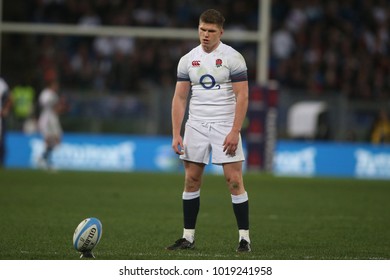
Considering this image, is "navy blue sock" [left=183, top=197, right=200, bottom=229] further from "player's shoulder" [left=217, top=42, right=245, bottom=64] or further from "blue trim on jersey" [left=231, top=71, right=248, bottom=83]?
"player's shoulder" [left=217, top=42, right=245, bottom=64]

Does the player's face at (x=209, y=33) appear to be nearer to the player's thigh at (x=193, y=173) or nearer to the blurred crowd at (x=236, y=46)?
the player's thigh at (x=193, y=173)

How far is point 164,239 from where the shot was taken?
10.2 m

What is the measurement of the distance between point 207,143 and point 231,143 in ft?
1.06

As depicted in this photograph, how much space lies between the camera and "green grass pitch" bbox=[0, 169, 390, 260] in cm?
919

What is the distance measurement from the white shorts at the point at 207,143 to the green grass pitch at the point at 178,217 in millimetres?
893

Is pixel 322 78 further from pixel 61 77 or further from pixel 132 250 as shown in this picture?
pixel 132 250

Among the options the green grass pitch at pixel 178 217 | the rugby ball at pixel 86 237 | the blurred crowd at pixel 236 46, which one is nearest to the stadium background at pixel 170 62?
the blurred crowd at pixel 236 46

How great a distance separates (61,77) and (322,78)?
7838mm

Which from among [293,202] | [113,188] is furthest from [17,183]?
[293,202]

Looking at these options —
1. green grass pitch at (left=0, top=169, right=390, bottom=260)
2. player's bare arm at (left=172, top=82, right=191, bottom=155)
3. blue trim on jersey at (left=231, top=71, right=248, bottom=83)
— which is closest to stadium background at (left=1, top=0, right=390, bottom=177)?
green grass pitch at (left=0, top=169, right=390, bottom=260)

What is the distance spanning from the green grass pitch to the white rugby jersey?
1.35 m

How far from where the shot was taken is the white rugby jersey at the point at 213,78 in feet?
30.0

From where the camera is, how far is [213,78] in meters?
9.17

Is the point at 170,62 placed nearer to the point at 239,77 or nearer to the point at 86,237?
the point at 239,77
